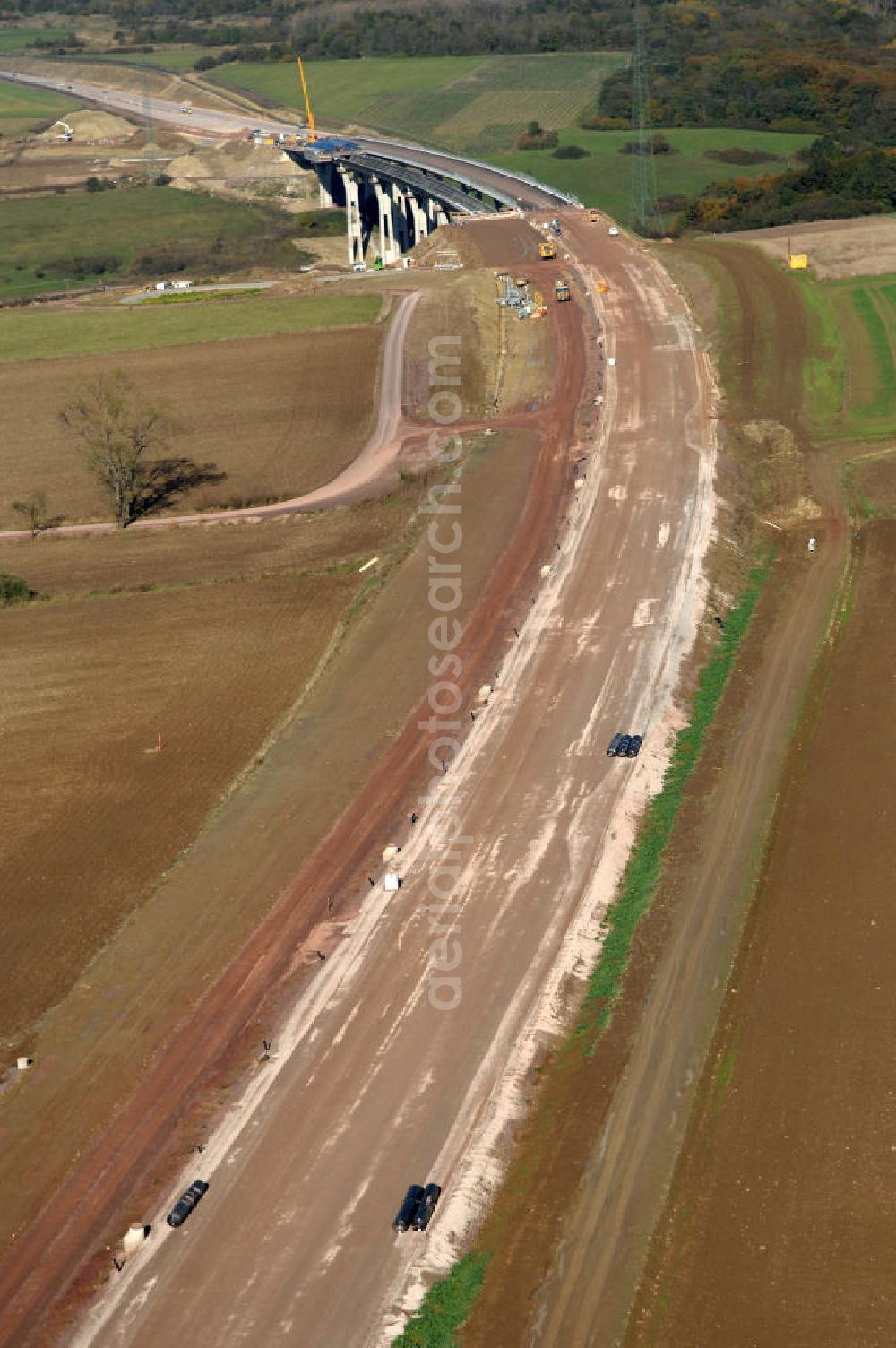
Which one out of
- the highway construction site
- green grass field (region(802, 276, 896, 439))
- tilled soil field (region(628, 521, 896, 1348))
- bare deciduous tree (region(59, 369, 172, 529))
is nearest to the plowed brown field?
the highway construction site

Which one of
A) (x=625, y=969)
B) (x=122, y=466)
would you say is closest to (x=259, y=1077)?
(x=625, y=969)

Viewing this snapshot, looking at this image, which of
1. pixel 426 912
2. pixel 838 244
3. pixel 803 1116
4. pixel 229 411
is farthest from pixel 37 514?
pixel 838 244

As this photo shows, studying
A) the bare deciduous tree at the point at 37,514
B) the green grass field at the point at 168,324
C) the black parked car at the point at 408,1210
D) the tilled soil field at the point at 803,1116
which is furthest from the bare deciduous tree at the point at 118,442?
the black parked car at the point at 408,1210

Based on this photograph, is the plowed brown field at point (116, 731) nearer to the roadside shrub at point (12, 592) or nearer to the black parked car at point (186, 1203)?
the roadside shrub at point (12, 592)

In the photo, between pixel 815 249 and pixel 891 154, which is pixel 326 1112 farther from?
pixel 891 154

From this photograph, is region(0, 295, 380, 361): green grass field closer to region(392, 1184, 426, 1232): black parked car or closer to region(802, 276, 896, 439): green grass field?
region(802, 276, 896, 439): green grass field

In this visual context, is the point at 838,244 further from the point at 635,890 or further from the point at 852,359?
the point at 635,890

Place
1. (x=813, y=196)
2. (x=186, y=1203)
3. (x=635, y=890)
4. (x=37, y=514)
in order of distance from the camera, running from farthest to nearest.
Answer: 1. (x=813, y=196)
2. (x=37, y=514)
3. (x=635, y=890)
4. (x=186, y=1203)
